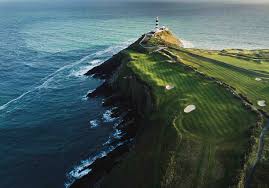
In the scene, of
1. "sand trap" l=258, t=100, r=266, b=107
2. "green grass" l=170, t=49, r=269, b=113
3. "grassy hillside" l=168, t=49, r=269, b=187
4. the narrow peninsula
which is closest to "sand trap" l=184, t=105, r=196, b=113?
the narrow peninsula

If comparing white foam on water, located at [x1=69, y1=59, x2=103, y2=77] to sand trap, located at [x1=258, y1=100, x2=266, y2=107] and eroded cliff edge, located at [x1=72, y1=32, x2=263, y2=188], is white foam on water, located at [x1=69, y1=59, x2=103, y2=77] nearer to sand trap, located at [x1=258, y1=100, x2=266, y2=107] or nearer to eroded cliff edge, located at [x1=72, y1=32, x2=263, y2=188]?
eroded cliff edge, located at [x1=72, y1=32, x2=263, y2=188]

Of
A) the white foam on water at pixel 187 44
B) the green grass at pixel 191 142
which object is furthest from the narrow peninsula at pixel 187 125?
the white foam on water at pixel 187 44

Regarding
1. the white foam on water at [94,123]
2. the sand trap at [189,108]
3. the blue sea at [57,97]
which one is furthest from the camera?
the white foam on water at [94,123]

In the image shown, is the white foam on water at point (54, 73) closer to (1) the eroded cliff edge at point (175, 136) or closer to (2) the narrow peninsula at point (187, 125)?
(2) the narrow peninsula at point (187, 125)

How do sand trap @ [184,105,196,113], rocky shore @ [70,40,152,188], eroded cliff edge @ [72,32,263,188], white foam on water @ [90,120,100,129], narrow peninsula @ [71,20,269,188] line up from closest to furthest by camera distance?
1. narrow peninsula @ [71,20,269,188]
2. eroded cliff edge @ [72,32,263,188]
3. rocky shore @ [70,40,152,188]
4. sand trap @ [184,105,196,113]
5. white foam on water @ [90,120,100,129]

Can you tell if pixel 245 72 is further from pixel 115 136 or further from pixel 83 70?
pixel 83 70

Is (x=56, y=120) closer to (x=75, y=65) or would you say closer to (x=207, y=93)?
(x=207, y=93)

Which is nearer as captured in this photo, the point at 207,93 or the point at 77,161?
the point at 77,161

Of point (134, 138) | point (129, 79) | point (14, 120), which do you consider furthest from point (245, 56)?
point (14, 120)
